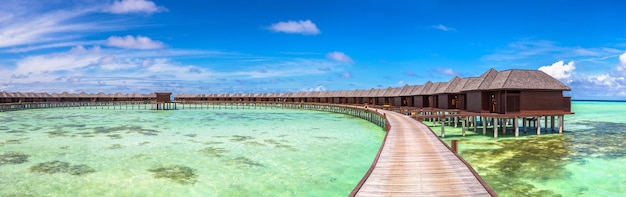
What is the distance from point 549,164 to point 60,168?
16.9 metres

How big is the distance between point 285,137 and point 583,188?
15.3 meters

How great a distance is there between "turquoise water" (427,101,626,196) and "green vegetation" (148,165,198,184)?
8798 mm

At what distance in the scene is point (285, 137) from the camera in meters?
23.1

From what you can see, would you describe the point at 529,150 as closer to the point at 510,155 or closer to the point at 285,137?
the point at 510,155

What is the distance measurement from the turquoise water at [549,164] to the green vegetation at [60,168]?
12.8 m

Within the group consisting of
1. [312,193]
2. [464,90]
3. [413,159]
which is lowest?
[312,193]

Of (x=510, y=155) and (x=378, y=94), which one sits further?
(x=378, y=94)

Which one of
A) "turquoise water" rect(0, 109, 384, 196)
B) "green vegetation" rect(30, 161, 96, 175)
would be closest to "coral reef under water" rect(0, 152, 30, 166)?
"turquoise water" rect(0, 109, 384, 196)

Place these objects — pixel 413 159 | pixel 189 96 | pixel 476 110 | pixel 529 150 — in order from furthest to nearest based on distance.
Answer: pixel 189 96 → pixel 476 110 → pixel 529 150 → pixel 413 159

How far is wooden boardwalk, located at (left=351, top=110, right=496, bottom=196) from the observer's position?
7.17 meters

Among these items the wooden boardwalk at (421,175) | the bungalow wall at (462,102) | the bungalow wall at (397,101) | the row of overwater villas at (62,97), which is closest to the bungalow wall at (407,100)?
the bungalow wall at (397,101)

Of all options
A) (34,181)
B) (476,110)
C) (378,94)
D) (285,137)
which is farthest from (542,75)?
(378,94)

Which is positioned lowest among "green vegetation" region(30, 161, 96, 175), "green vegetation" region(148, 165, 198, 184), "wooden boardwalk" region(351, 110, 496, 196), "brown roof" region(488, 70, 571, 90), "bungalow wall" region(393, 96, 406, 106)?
"green vegetation" region(148, 165, 198, 184)

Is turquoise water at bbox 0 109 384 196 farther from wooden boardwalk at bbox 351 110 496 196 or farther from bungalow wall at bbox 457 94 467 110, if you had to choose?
bungalow wall at bbox 457 94 467 110
